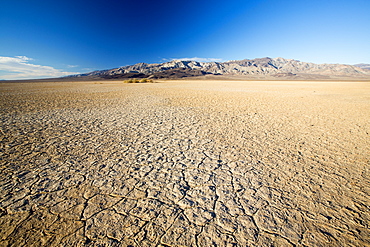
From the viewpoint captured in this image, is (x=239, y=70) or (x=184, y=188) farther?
(x=239, y=70)

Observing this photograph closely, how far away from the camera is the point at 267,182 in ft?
8.09

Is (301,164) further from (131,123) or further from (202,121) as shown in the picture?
(131,123)

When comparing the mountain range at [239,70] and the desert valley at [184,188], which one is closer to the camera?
the desert valley at [184,188]

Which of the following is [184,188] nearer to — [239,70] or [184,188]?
[184,188]

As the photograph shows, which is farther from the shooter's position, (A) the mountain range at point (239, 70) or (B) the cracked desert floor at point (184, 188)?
(A) the mountain range at point (239, 70)

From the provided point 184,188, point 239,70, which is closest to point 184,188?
point 184,188

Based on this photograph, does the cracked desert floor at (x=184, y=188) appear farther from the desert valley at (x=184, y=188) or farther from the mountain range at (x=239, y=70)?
the mountain range at (x=239, y=70)

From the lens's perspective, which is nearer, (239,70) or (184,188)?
(184,188)

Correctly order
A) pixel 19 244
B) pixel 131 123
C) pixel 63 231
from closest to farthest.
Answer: pixel 19 244, pixel 63 231, pixel 131 123

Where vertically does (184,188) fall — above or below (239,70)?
below

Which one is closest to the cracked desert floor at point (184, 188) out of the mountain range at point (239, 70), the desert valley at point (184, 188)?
the desert valley at point (184, 188)

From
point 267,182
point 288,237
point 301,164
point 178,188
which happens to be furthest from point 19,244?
point 301,164

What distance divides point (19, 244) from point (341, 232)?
3199 millimetres

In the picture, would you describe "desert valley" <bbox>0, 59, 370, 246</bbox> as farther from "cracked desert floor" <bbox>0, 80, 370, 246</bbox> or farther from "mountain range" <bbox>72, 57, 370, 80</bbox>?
"mountain range" <bbox>72, 57, 370, 80</bbox>
